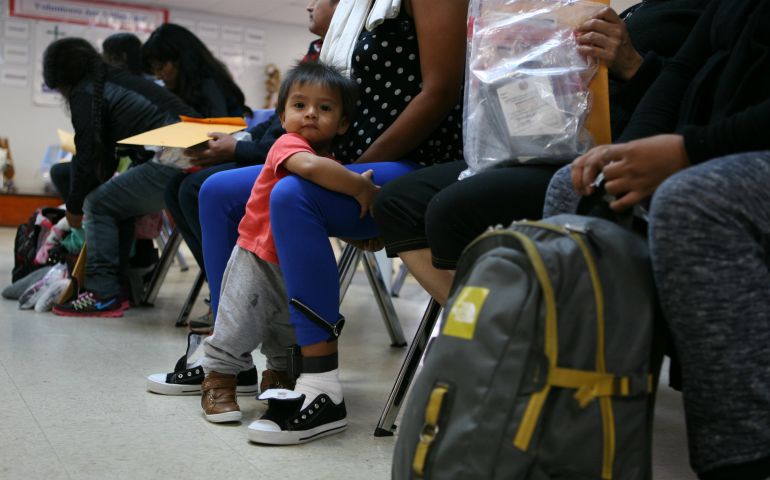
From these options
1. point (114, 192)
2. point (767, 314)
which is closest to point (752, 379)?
point (767, 314)

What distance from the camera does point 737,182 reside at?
84 cm

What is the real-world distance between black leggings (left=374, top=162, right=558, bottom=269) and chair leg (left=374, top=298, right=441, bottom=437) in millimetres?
212

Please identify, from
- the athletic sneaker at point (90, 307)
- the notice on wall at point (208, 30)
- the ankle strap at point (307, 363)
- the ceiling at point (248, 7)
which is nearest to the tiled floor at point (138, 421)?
the ankle strap at point (307, 363)

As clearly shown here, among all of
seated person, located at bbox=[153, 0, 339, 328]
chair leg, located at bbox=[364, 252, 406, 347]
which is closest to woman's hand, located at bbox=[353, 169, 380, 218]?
seated person, located at bbox=[153, 0, 339, 328]

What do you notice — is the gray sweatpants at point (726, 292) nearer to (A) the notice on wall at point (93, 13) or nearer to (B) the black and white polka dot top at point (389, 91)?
(B) the black and white polka dot top at point (389, 91)

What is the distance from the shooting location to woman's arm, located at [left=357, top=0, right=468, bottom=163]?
1495mm

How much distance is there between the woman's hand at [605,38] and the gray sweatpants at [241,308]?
73 cm

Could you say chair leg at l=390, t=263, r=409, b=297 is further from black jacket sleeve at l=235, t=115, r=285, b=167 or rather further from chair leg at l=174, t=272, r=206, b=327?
black jacket sleeve at l=235, t=115, r=285, b=167

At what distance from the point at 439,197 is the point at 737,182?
1.49 feet

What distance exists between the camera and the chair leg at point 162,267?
9.53 ft

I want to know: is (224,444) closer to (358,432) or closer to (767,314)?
(358,432)

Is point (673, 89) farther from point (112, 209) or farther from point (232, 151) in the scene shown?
point (112, 209)

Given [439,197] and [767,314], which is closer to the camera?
[767,314]

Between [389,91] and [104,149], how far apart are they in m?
1.59
